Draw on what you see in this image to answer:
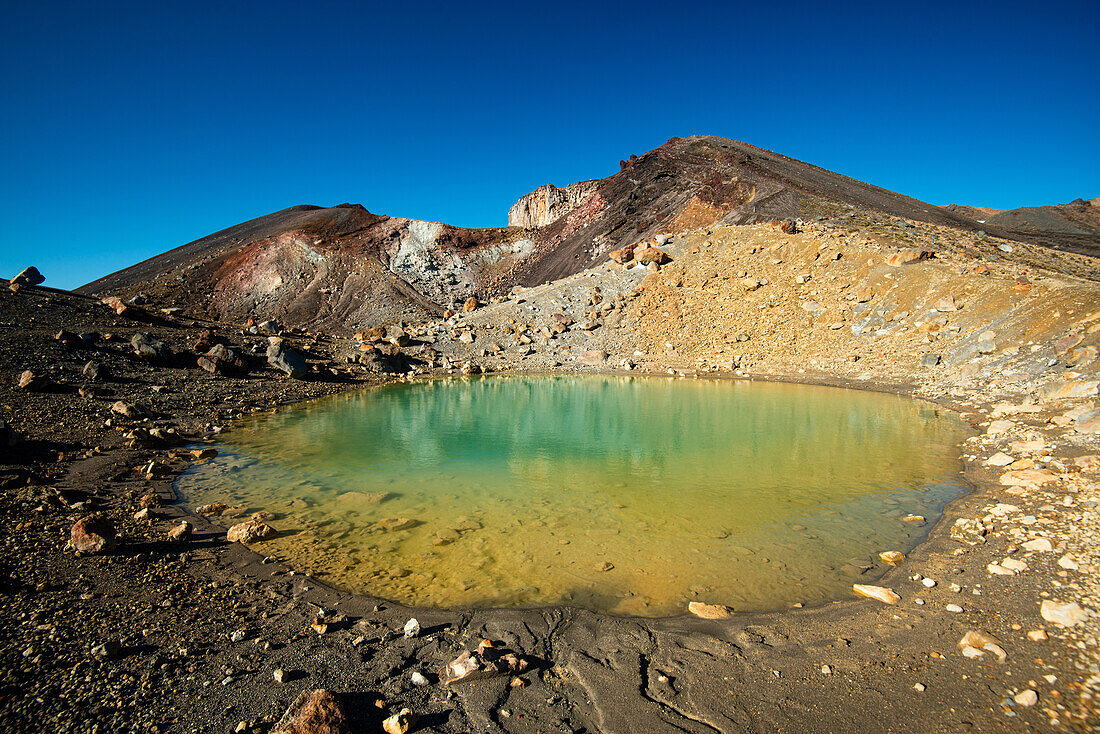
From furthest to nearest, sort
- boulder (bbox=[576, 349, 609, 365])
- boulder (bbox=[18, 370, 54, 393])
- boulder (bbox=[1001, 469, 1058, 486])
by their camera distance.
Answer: boulder (bbox=[576, 349, 609, 365]) < boulder (bbox=[18, 370, 54, 393]) < boulder (bbox=[1001, 469, 1058, 486])

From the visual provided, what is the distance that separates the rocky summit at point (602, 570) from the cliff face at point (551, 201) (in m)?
44.3

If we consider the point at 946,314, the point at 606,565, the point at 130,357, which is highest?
the point at 946,314

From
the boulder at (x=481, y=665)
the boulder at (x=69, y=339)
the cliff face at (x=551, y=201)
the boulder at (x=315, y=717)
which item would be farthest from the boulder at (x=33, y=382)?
the cliff face at (x=551, y=201)

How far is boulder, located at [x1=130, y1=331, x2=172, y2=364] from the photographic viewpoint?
20094 millimetres

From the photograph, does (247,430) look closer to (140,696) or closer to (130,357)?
(130,357)

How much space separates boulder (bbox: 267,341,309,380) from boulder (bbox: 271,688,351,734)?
912 inches

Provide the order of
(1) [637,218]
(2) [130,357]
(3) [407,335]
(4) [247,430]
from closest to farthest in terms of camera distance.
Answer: (4) [247,430] → (2) [130,357] → (3) [407,335] → (1) [637,218]

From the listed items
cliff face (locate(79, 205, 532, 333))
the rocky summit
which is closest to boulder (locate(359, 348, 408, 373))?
the rocky summit

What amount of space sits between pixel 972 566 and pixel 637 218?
4527 cm

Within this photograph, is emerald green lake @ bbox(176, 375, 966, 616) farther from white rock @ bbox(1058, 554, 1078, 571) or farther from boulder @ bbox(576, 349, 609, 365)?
boulder @ bbox(576, 349, 609, 365)

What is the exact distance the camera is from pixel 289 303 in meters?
50.5

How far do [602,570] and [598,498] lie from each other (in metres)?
2.78

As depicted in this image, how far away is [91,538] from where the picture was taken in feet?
20.9

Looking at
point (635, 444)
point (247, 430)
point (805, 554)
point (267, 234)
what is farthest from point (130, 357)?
point (267, 234)
